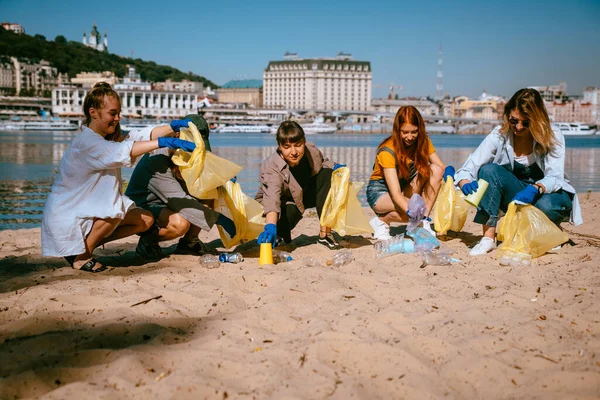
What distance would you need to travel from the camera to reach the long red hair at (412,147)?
383cm

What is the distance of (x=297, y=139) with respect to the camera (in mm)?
3648

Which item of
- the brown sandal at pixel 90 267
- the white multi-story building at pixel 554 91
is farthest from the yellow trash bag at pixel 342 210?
the white multi-story building at pixel 554 91

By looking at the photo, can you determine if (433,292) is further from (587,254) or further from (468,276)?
(587,254)

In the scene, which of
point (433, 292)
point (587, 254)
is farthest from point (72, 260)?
point (587, 254)

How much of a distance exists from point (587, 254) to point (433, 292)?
136 cm

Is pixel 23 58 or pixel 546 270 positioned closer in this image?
pixel 546 270

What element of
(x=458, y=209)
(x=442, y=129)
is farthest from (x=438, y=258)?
(x=442, y=129)

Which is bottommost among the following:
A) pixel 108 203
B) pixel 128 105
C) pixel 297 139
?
pixel 108 203

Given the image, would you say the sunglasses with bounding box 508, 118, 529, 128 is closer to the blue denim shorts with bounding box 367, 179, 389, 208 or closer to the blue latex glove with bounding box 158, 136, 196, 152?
the blue denim shorts with bounding box 367, 179, 389, 208

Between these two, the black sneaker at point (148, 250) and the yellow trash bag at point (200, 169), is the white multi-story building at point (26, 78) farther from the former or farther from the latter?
the yellow trash bag at point (200, 169)

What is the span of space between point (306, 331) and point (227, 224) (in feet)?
5.45

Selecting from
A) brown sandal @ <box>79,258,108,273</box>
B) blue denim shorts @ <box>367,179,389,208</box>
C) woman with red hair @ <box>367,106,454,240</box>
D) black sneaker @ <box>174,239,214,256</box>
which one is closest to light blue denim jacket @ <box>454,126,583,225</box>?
woman with red hair @ <box>367,106,454,240</box>

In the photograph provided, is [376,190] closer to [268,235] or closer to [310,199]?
[310,199]

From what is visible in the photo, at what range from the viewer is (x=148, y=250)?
147 inches
